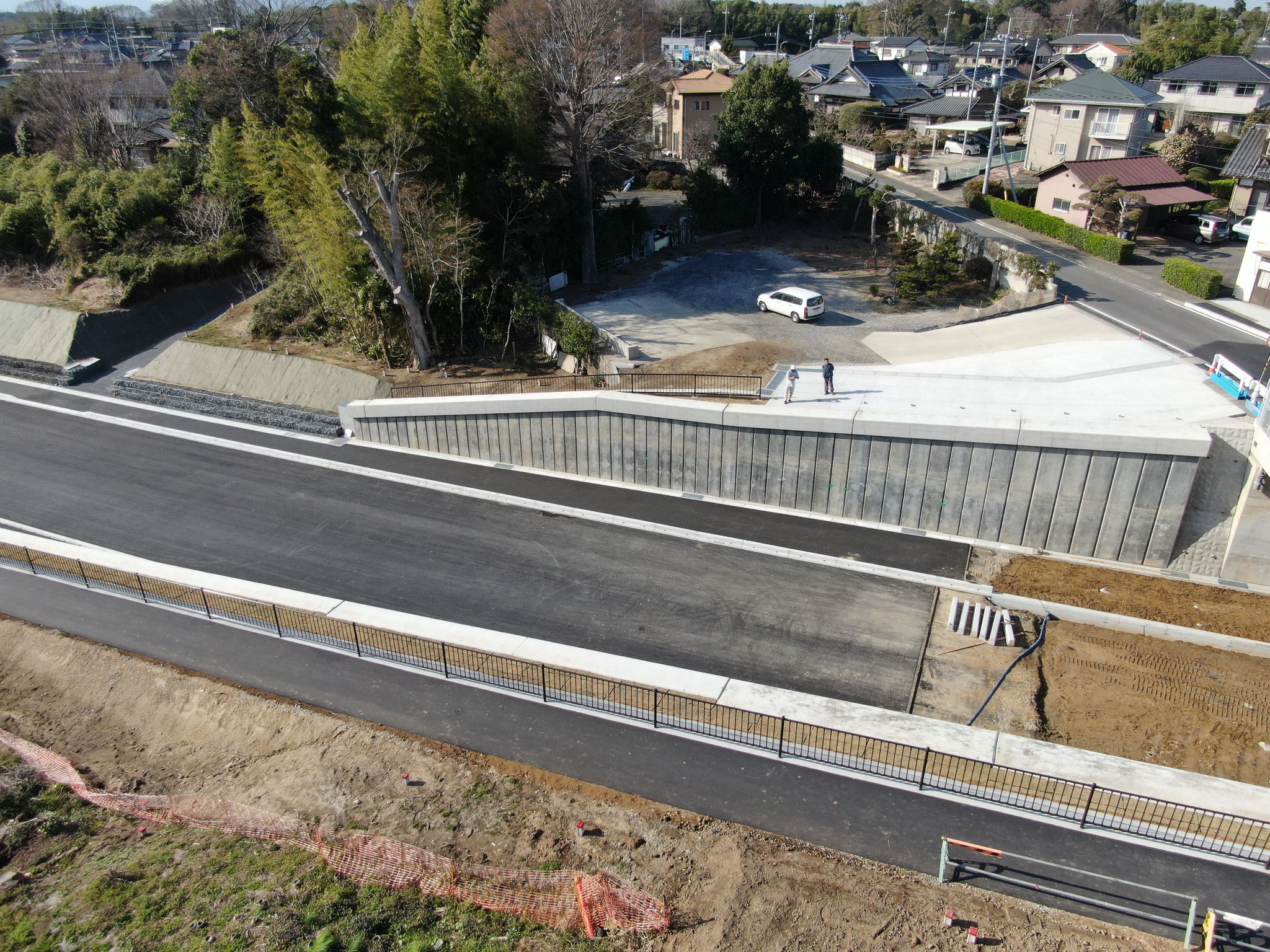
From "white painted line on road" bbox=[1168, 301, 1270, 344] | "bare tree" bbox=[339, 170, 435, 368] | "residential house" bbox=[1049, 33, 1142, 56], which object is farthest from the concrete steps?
"residential house" bbox=[1049, 33, 1142, 56]

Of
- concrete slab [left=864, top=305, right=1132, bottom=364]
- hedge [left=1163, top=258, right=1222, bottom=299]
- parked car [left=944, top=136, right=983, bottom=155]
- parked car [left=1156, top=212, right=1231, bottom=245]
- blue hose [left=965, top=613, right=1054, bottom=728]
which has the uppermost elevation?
parked car [left=944, top=136, right=983, bottom=155]

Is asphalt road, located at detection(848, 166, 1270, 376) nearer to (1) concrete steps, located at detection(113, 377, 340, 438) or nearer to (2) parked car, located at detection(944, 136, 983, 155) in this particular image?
(2) parked car, located at detection(944, 136, 983, 155)

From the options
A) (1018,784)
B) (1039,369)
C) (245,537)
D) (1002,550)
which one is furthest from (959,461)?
(245,537)

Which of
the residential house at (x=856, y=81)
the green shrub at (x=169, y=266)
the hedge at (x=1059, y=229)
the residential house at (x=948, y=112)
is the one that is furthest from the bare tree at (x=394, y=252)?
the residential house at (x=856, y=81)

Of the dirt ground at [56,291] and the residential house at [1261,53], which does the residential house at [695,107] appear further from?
the residential house at [1261,53]

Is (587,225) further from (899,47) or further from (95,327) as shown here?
(899,47)

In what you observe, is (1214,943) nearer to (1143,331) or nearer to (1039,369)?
(1039,369)

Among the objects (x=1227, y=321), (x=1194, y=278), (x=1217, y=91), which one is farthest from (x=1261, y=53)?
(x=1227, y=321)
